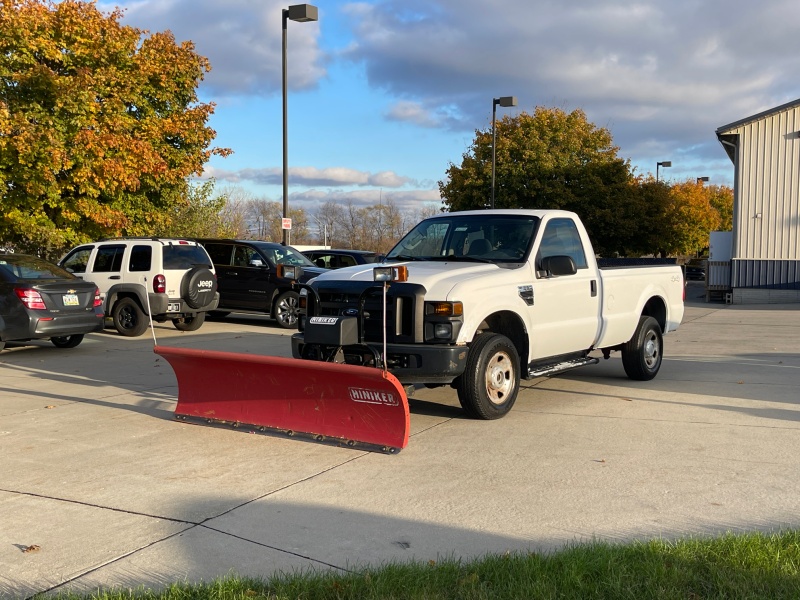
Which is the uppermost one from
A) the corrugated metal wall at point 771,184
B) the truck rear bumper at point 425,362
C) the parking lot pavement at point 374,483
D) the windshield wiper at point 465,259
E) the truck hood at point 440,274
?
the corrugated metal wall at point 771,184

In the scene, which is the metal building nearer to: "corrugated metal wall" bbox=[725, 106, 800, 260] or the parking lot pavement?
"corrugated metal wall" bbox=[725, 106, 800, 260]

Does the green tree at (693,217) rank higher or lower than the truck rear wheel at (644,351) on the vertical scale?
higher

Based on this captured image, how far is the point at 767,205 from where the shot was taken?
27.7 m

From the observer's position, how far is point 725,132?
27641 millimetres

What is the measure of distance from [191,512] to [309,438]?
2.02 metres

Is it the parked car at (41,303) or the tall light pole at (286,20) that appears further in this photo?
the tall light pole at (286,20)

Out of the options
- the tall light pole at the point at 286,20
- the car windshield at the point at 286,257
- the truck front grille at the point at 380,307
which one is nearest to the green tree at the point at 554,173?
the tall light pole at the point at 286,20

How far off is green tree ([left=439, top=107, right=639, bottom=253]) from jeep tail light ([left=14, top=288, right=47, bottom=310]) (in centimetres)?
2864

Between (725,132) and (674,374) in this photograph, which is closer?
(674,374)

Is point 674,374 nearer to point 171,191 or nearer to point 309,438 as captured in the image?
point 309,438

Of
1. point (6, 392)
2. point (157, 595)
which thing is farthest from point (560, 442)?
point (6, 392)

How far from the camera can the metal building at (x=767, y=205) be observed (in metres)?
27.2

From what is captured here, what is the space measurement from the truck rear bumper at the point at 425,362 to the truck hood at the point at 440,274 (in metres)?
0.49

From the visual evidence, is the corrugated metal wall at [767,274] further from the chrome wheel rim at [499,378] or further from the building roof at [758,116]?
the chrome wheel rim at [499,378]
